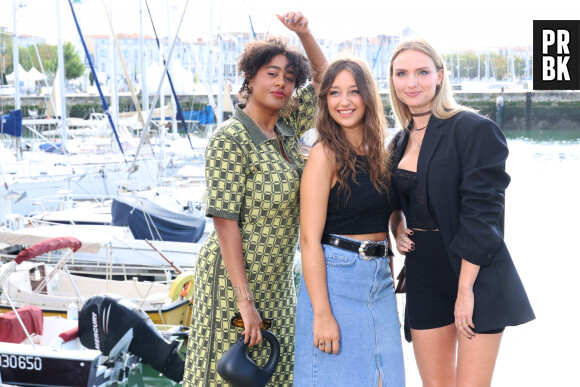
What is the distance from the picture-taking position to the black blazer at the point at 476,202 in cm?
268

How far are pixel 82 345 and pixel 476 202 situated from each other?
481cm

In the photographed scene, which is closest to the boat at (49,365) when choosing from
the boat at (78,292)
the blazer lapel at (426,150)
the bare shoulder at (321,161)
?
the boat at (78,292)

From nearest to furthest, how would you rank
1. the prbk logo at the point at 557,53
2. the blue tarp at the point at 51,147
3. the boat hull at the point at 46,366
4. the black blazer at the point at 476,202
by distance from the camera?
the black blazer at the point at 476,202 < the boat hull at the point at 46,366 < the blue tarp at the point at 51,147 < the prbk logo at the point at 557,53

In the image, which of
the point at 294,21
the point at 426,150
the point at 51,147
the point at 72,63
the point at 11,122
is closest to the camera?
the point at 426,150

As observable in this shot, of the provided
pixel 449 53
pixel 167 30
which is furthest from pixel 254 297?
pixel 449 53

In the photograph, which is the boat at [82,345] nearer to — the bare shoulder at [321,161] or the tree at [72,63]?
the bare shoulder at [321,161]

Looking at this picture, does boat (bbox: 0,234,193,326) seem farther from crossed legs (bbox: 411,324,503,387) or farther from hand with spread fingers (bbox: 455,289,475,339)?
hand with spread fingers (bbox: 455,289,475,339)

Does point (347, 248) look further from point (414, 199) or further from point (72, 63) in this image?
point (72, 63)

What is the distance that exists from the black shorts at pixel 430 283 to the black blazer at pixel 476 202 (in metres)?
0.08

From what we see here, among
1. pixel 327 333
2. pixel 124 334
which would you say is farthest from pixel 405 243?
pixel 124 334

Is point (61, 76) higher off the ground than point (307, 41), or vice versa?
point (307, 41)

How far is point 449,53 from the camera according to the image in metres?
77.9

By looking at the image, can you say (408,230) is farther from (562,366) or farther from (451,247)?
(562,366)

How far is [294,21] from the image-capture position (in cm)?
320
